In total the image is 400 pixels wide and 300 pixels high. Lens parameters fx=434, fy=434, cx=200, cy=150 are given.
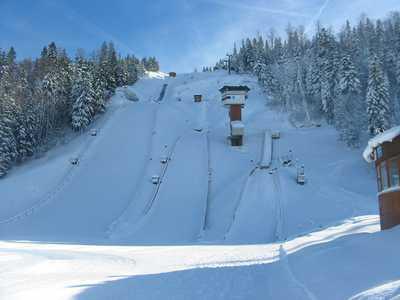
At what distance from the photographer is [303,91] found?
65188mm

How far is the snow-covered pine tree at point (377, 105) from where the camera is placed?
42.5 m

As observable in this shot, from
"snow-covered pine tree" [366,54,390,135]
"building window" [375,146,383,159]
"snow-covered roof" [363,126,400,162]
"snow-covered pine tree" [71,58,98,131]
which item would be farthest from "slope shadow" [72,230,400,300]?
"snow-covered pine tree" [71,58,98,131]

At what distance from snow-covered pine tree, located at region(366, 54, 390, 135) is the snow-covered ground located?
421 centimetres

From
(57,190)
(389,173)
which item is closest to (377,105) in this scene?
(389,173)

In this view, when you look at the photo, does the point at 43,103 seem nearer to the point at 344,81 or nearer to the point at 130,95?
the point at 130,95

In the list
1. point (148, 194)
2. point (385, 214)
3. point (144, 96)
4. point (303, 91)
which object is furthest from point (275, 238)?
point (144, 96)

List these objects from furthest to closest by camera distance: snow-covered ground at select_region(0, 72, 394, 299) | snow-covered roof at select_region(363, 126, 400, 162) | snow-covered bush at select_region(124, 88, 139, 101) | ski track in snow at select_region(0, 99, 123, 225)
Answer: snow-covered bush at select_region(124, 88, 139, 101), ski track in snow at select_region(0, 99, 123, 225), snow-covered roof at select_region(363, 126, 400, 162), snow-covered ground at select_region(0, 72, 394, 299)

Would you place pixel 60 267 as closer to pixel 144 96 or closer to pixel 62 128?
pixel 62 128

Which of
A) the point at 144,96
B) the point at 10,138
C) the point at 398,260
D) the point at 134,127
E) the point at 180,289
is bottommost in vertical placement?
the point at 180,289

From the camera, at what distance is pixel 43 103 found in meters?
52.4

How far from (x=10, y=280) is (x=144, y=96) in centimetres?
7693

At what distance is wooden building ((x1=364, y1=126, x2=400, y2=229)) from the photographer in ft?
47.4

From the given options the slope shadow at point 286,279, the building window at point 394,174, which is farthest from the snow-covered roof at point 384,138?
the slope shadow at point 286,279

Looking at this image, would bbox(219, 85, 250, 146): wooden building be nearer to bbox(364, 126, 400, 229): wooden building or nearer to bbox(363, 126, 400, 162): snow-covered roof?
→ bbox(363, 126, 400, 162): snow-covered roof
